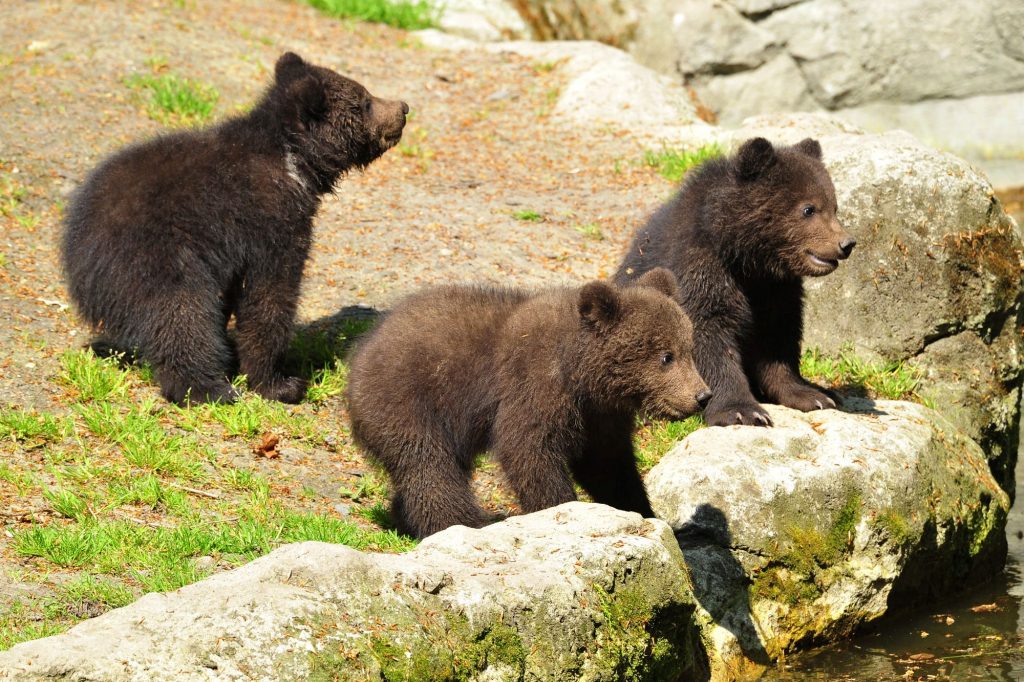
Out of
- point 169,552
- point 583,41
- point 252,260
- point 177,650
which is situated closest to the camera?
point 177,650

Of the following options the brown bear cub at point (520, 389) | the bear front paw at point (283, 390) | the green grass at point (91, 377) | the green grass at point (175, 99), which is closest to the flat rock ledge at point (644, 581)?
the brown bear cub at point (520, 389)

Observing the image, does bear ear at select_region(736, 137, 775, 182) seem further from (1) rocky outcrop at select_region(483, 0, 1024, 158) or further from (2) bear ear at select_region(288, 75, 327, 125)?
(1) rocky outcrop at select_region(483, 0, 1024, 158)

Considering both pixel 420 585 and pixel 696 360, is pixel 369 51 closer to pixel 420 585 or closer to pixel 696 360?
pixel 696 360

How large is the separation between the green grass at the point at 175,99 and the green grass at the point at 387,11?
173 inches

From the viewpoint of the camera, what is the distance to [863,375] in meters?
8.95

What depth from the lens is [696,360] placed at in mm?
7465

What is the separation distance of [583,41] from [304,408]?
426 inches

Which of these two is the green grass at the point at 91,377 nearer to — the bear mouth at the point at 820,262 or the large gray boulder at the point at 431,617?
the large gray boulder at the point at 431,617

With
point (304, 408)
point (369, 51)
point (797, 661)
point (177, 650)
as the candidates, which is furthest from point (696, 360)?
point (369, 51)

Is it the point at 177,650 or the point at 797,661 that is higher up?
the point at 177,650

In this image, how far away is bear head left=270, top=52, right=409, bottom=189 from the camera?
8.93 meters

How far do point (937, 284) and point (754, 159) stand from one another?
2.43m

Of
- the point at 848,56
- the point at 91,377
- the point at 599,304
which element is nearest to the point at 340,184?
the point at 91,377

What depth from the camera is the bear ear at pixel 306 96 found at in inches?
351
